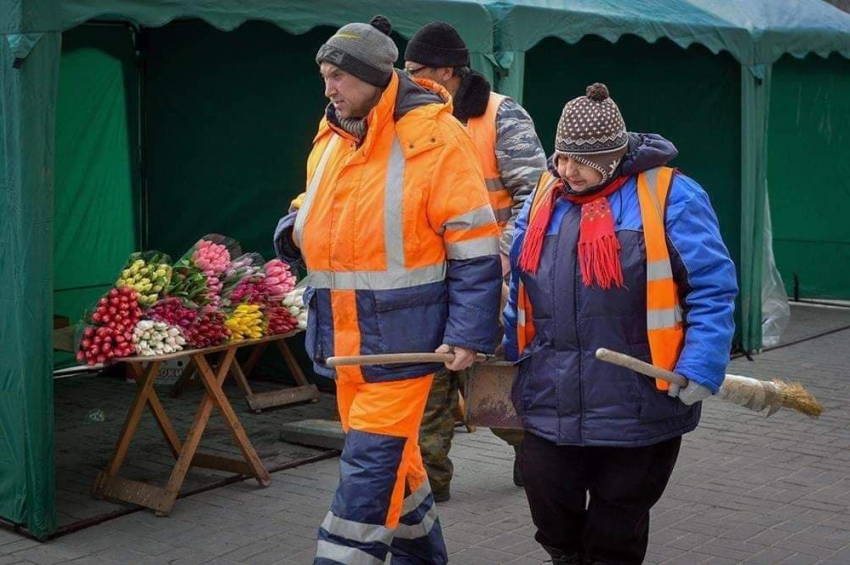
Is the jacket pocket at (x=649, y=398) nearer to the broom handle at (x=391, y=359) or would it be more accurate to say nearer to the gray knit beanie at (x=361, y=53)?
the broom handle at (x=391, y=359)

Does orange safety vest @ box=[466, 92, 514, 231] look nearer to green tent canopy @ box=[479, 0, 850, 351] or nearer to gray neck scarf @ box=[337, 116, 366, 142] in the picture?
gray neck scarf @ box=[337, 116, 366, 142]

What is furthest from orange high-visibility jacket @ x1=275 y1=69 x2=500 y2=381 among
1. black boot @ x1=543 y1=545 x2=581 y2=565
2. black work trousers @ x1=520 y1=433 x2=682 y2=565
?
black boot @ x1=543 y1=545 x2=581 y2=565

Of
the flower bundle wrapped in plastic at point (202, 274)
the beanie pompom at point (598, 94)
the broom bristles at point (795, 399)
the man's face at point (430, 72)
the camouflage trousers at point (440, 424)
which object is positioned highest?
the beanie pompom at point (598, 94)

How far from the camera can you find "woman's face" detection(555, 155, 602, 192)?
3943 mm

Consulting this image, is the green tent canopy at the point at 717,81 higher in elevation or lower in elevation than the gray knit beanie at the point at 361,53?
lower

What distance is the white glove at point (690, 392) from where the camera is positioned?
3787mm

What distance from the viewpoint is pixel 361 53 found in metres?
4.13

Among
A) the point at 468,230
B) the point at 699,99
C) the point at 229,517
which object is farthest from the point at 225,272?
the point at 699,99

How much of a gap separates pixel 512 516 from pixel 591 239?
7.02ft

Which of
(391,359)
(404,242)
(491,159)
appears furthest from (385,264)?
(491,159)

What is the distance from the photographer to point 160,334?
563cm

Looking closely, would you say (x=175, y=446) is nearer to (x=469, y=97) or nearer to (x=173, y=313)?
(x=173, y=313)

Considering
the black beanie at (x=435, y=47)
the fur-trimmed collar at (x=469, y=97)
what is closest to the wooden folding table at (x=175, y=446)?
the fur-trimmed collar at (x=469, y=97)

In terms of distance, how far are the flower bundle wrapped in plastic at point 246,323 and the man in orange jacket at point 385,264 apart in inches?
73.4
